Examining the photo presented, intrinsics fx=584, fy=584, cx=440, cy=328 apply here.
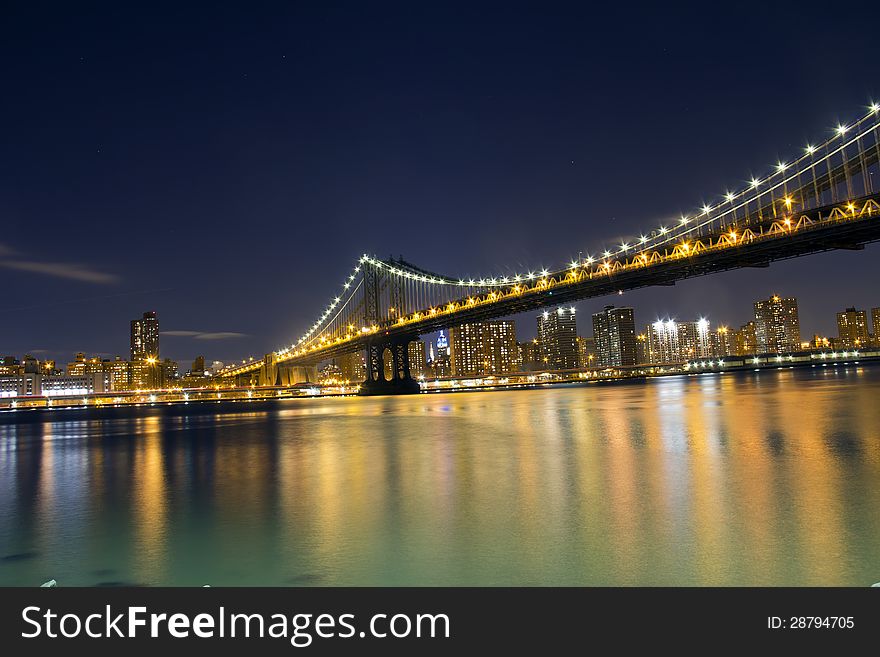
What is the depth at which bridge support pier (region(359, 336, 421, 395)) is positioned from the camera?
73.6 m

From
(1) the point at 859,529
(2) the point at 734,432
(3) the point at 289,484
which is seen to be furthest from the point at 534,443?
(1) the point at 859,529

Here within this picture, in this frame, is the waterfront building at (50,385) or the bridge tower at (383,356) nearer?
the bridge tower at (383,356)

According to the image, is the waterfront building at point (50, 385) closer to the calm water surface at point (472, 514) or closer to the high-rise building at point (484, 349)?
the high-rise building at point (484, 349)

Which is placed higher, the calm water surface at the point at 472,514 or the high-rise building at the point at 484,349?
the high-rise building at the point at 484,349

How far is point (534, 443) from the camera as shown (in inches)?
672

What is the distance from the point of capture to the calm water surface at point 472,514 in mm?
5543

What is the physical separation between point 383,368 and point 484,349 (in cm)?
11945

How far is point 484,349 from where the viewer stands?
191375mm

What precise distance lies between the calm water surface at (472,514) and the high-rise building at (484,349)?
173 metres

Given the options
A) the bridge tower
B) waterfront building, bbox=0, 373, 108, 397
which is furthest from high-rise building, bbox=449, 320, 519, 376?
the bridge tower

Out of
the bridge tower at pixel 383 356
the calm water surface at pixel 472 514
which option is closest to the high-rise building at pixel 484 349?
the bridge tower at pixel 383 356

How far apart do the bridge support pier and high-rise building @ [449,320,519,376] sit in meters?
112

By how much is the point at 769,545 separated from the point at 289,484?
8489mm

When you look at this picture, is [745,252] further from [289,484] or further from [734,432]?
[289,484]
